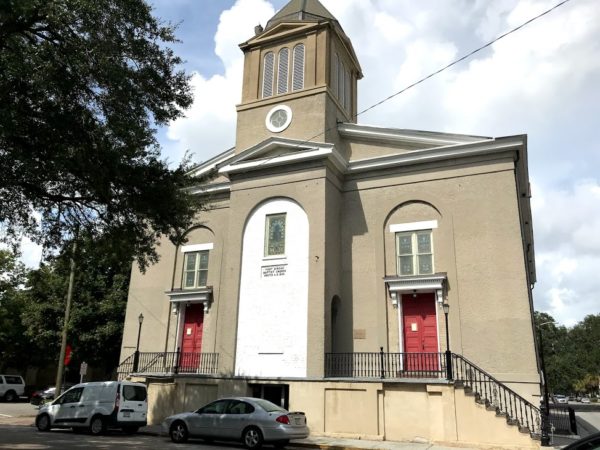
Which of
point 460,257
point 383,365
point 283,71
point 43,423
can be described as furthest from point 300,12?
point 43,423

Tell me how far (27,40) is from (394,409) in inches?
563

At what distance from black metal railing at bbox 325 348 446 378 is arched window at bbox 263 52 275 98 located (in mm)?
12009

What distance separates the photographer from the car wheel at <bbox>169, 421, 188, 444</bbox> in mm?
14781

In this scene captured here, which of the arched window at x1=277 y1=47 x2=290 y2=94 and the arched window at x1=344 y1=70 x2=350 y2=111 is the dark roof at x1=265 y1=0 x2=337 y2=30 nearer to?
the arched window at x1=277 y1=47 x2=290 y2=94

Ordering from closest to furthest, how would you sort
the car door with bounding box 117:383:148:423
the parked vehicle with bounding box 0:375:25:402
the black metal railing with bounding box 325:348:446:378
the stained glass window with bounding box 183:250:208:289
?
the car door with bounding box 117:383:148:423, the black metal railing with bounding box 325:348:446:378, the stained glass window with bounding box 183:250:208:289, the parked vehicle with bounding box 0:375:25:402

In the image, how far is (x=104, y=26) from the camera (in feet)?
37.7

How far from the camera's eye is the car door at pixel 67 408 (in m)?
17.1

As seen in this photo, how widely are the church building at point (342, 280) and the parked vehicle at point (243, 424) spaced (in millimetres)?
3257

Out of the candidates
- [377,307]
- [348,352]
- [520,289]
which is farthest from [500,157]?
[348,352]

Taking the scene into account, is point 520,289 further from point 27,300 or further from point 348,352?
point 27,300

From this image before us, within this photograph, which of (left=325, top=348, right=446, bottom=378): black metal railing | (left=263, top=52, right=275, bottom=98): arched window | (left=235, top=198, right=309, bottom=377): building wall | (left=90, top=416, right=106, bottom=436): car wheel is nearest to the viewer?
(left=90, top=416, right=106, bottom=436): car wheel

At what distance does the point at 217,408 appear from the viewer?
14.6m

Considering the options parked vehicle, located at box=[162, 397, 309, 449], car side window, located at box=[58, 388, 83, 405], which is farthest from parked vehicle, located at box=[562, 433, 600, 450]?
car side window, located at box=[58, 388, 83, 405]

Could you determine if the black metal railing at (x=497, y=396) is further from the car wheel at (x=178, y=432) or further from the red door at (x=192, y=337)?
the red door at (x=192, y=337)
